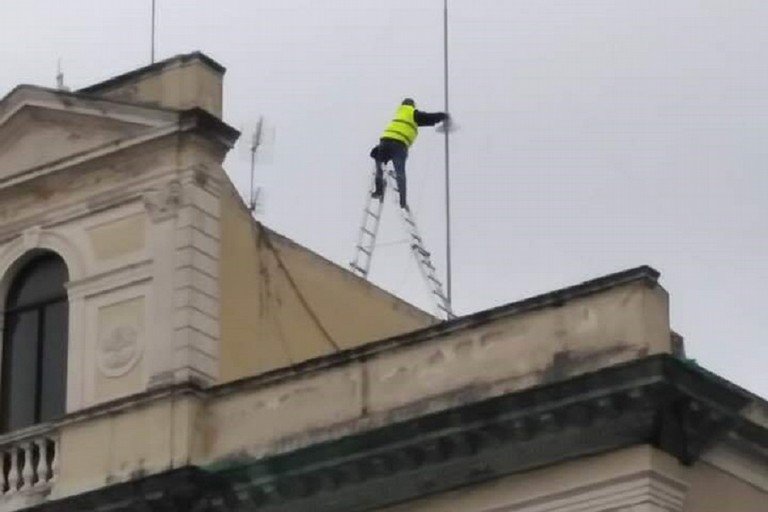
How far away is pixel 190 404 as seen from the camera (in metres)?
22.8

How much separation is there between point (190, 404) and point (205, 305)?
1.17 meters

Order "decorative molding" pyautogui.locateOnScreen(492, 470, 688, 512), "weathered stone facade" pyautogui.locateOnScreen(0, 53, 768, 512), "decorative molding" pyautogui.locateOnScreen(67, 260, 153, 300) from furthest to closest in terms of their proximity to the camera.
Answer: "decorative molding" pyautogui.locateOnScreen(67, 260, 153, 300), "weathered stone facade" pyautogui.locateOnScreen(0, 53, 768, 512), "decorative molding" pyautogui.locateOnScreen(492, 470, 688, 512)

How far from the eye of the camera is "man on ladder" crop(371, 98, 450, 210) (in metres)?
27.9

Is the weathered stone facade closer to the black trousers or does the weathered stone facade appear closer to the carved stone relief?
the carved stone relief

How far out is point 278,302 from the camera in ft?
82.0

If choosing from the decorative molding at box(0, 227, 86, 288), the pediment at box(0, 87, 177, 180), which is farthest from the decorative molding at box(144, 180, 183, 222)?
the decorative molding at box(0, 227, 86, 288)

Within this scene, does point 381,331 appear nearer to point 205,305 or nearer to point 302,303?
point 302,303

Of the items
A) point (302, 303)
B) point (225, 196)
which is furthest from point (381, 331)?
point (225, 196)

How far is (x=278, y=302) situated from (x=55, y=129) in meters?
2.76

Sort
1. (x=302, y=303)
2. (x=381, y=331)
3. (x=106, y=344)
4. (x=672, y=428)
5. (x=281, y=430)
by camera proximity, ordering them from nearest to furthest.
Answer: (x=672, y=428) < (x=281, y=430) < (x=106, y=344) < (x=302, y=303) < (x=381, y=331)

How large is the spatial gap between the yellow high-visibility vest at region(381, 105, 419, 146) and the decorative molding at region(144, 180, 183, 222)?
15.0 feet

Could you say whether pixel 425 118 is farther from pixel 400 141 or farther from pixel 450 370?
pixel 450 370

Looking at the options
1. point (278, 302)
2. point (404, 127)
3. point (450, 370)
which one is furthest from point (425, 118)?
point (450, 370)

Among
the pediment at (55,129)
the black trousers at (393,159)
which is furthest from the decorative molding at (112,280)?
the black trousers at (393,159)
